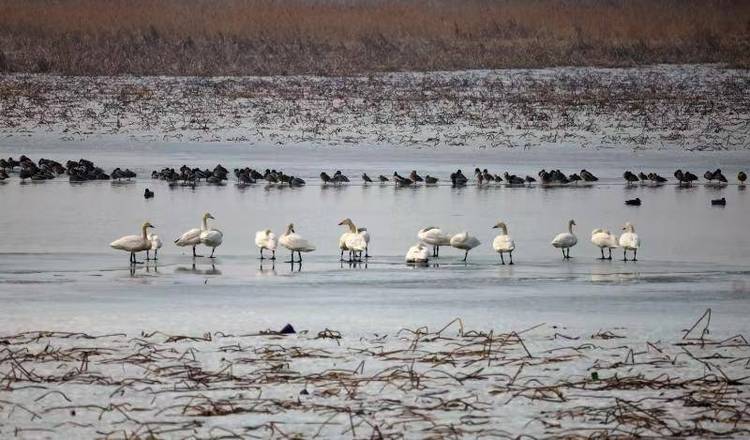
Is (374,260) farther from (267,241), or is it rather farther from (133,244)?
(133,244)

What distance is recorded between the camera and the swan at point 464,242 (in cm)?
1445

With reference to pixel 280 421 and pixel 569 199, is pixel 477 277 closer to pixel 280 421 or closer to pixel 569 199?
pixel 280 421

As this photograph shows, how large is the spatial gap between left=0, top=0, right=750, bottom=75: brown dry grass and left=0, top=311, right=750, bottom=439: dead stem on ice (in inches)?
1091

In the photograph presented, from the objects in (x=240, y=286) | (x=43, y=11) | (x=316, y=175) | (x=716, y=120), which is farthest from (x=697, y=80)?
(x=240, y=286)

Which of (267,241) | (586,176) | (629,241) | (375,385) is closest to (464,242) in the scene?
(629,241)

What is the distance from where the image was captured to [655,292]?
464 inches

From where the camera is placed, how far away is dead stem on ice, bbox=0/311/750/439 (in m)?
7.05

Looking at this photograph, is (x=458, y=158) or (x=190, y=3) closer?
(x=458, y=158)

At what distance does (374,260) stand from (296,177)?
8986 millimetres

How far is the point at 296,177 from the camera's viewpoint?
2312 centimetres

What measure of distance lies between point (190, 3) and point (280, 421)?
158 feet

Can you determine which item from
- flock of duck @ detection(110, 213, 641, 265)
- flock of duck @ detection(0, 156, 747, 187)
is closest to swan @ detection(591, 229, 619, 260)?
flock of duck @ detection(110, 213, 641, 265)

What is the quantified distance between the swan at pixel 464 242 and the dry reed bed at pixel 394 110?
1299cm

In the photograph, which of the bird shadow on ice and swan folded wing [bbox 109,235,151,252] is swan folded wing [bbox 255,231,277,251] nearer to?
the bird shadow on ice
